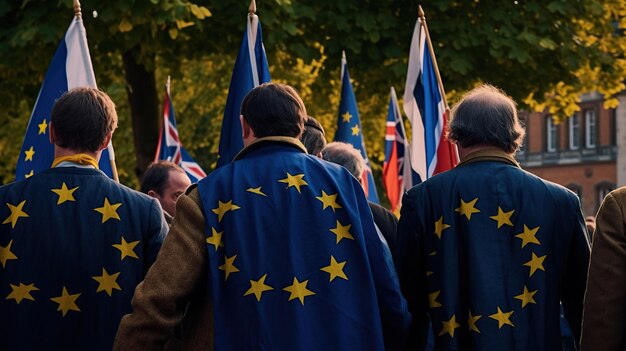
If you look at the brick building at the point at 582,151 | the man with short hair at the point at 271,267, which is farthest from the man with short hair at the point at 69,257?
the brick building at the point at 582,151

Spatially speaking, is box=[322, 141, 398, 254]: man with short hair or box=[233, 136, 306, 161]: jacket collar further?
box=[322, 141, 398, 254]: man with short hair

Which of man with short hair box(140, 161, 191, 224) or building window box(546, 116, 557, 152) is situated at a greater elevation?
man with short hair box(140, 161, 191, 224)

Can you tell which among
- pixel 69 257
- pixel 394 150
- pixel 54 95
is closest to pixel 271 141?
pixel 69 257

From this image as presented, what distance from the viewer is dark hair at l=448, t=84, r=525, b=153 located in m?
5.91

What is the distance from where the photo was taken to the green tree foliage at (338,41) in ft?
46.3

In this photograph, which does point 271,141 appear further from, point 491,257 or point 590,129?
point 590,129

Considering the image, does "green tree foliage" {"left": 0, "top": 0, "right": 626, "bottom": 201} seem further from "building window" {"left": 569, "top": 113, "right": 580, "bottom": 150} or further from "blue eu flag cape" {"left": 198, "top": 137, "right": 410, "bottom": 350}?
"building window" {"left": 569, "top": 113, "right": 580, "bottom": 150}

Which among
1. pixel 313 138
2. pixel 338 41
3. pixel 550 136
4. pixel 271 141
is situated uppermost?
pixel 338 41

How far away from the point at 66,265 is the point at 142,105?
38.1 feet

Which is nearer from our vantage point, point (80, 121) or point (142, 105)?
point (80, 121)

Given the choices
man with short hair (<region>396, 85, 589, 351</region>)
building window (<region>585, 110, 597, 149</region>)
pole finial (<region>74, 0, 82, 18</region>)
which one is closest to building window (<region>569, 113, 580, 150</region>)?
building window (<region>585, 110, 597, 149</region>)

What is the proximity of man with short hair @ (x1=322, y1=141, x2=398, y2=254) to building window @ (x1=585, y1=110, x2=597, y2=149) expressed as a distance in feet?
200

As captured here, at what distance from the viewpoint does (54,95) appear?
8391 mm

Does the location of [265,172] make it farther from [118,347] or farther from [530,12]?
[530,12]
